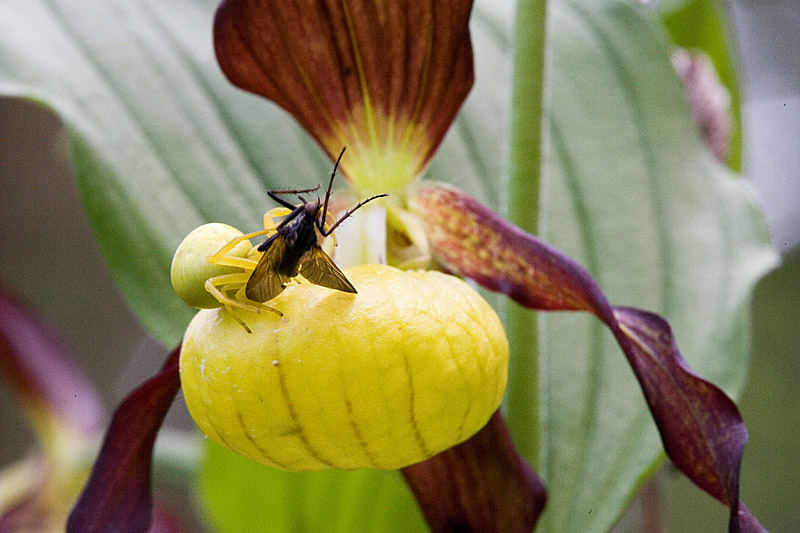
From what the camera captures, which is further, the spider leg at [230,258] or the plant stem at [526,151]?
the plant stem at [526,151]

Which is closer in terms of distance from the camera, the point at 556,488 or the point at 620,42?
the point at 556,488

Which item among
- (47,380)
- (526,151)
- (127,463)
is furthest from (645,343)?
(47,380)

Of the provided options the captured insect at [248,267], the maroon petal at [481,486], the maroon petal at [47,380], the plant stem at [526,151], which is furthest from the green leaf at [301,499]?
the maroon petal at [47,380]

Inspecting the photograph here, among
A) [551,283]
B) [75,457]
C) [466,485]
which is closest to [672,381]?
[551,283]

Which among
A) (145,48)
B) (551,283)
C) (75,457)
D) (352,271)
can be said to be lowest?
(75,457)

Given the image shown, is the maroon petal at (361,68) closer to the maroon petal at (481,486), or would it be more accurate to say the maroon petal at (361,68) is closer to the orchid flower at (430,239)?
the orchid flower at (430,239)

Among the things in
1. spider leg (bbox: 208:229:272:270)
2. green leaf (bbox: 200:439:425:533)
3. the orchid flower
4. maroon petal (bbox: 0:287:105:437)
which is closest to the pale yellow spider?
spider leg (bbox: 208:229:272:270)

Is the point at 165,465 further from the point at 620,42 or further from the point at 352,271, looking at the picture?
the point at 620,42
